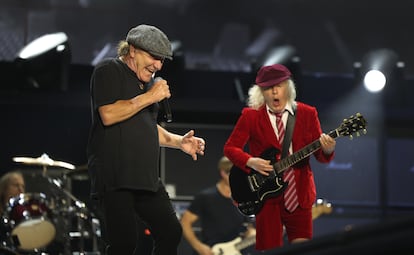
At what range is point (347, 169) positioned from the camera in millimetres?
10625

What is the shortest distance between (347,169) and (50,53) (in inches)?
154

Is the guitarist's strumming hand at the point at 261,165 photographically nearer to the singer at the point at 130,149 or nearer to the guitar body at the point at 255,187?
the guitar body at the point at 255,187

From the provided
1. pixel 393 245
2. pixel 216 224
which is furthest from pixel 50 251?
pixel 393 245

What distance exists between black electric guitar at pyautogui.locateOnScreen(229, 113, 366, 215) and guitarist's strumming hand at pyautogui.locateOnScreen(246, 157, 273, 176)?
28 millimetres

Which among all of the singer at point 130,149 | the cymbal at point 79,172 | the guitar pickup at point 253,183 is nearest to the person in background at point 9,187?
the cymbal at point 79,172

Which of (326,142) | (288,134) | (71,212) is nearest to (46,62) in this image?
(71,212)

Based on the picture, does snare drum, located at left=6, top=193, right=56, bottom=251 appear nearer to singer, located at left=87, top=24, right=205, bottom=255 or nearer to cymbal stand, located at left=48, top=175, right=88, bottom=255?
cymbal stand, located at left=48, top=175, right=88, bottom=255

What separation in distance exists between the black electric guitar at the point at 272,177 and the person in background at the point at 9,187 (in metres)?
4.03

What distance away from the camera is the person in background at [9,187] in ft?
28.2

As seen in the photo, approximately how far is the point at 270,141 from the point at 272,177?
8.7 inches

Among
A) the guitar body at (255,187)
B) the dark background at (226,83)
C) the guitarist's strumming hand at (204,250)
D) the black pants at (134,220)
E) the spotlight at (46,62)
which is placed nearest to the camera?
the black pants at (134,220)

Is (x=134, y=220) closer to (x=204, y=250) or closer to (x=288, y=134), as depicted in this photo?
(x=288, y=134)

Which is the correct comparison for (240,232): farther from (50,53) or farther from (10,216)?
(50,53)

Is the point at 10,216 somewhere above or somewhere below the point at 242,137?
below
